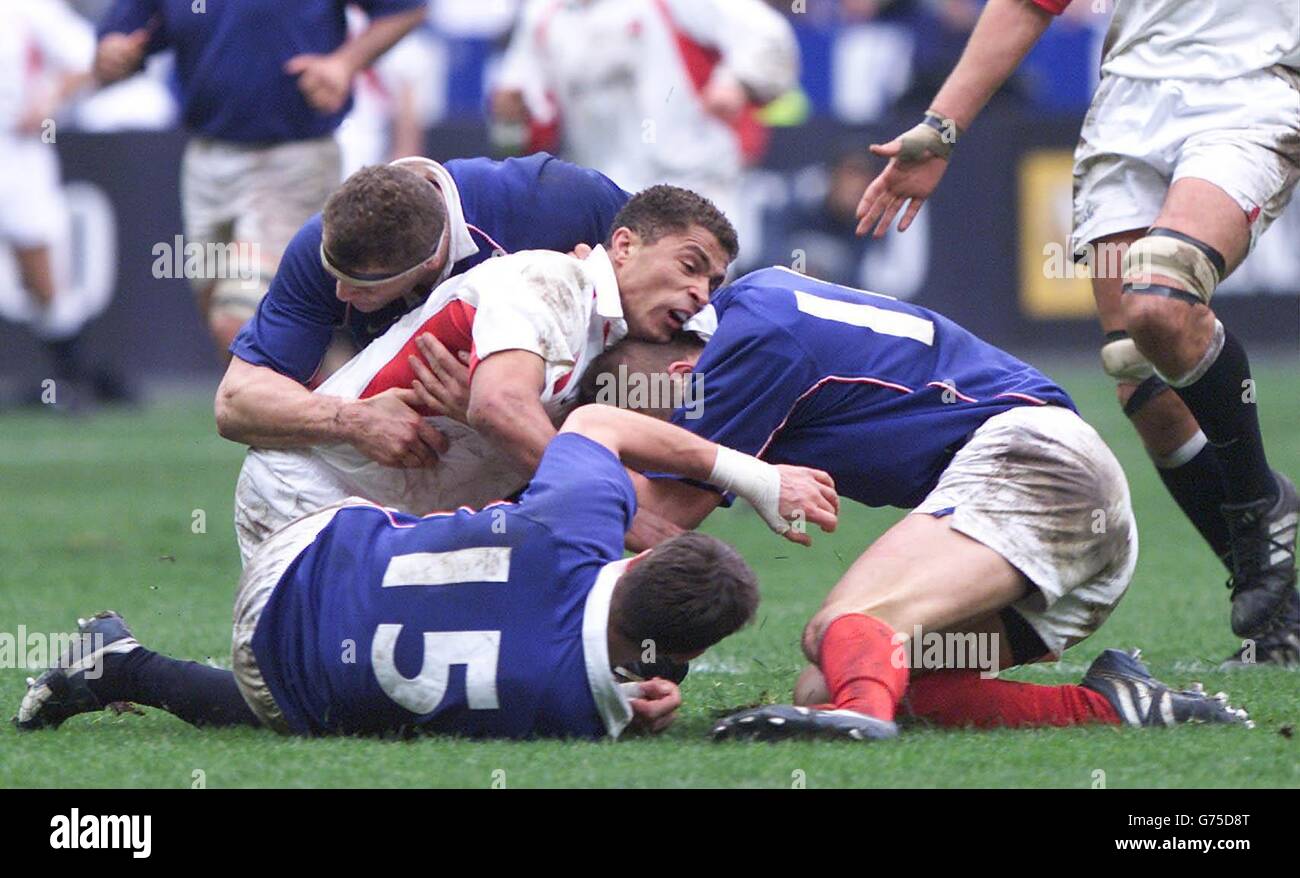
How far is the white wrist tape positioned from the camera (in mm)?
3820

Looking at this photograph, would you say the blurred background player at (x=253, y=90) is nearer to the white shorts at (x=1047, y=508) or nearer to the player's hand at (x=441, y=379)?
the player's hand at (x=441, y=379)

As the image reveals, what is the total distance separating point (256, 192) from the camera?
23.6 ft

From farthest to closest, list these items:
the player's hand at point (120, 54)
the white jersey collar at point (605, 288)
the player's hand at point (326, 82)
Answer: the player's hand at point (120, 54) < the player's hand at point (326, 82) < the white jersey collar at point (605, 288)

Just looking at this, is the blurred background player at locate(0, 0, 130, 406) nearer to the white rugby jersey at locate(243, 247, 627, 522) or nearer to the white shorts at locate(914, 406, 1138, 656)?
the white rugby jersey at locate(243, 247, 627, 522)

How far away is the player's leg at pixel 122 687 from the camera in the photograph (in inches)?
157

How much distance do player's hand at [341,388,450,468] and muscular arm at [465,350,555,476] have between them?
0.35 metres

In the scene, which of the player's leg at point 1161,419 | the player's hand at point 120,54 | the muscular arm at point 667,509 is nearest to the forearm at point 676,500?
the muscular arm at point 667,509

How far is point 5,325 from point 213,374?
1.21 metres

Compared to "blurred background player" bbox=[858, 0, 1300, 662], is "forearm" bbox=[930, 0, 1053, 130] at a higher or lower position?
higher

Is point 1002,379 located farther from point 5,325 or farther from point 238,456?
point 5,325

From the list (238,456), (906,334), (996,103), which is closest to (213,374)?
(238,456)

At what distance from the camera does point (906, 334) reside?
414cm

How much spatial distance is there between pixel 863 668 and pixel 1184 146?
64.0 inches

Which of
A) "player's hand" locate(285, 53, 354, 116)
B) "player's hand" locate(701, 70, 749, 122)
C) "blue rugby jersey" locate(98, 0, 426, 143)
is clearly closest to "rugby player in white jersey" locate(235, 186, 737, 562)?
"player's hand" locate(285, 53, 354, 116)
